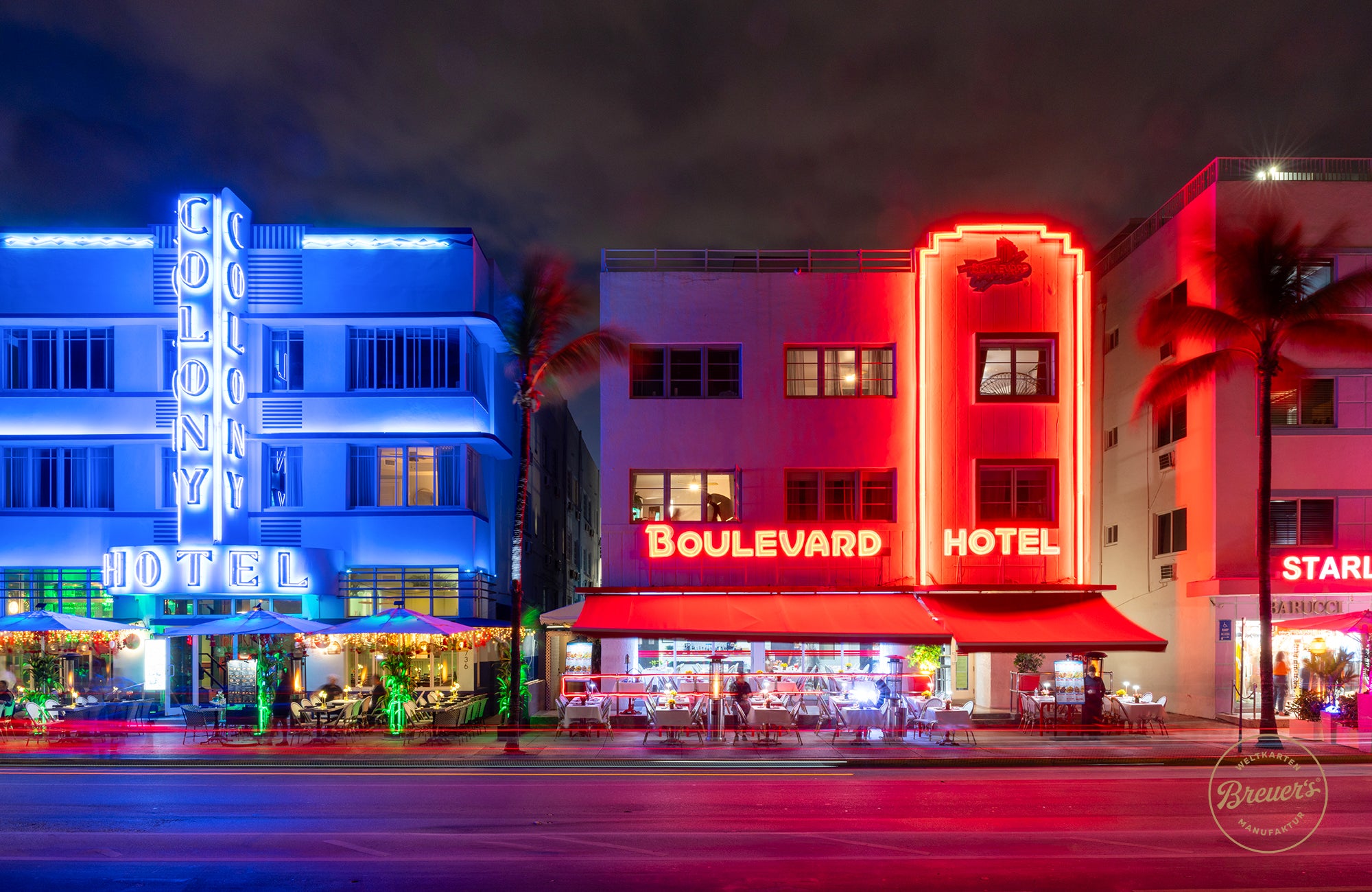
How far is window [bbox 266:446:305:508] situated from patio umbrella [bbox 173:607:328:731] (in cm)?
508

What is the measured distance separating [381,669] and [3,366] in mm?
14064

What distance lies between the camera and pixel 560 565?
48156 millimetres

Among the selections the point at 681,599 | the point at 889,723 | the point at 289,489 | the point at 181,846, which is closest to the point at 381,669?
the point at 289,489

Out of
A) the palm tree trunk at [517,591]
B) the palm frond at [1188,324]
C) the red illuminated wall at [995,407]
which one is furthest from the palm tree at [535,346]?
the palm frond at [1188,324]

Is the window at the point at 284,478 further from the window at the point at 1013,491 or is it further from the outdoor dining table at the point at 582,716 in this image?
the window at the point at 1013,491

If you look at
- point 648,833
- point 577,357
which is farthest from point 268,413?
point 648,833

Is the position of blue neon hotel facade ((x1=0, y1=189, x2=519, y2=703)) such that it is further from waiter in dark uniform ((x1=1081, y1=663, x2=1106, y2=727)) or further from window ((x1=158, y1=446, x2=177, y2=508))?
waiter in dark uniform ((x1=1081, y1=663, x2=1106, y2=727))

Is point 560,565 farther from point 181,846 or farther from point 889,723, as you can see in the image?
point 181,846

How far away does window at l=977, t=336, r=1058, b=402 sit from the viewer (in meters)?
30.2

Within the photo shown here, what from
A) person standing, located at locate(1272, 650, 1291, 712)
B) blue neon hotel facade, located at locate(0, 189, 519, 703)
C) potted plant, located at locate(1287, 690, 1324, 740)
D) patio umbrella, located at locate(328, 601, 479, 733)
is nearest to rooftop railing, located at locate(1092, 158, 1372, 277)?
person standing, located at locate(1272, 650, 1291, 712)

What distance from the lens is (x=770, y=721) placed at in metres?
24.2

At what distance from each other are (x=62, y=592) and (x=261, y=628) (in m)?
9.64

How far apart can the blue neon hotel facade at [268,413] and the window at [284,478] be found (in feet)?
0.15

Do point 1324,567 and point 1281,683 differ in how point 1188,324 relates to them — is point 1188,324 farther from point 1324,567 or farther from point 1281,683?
point 1281,683
